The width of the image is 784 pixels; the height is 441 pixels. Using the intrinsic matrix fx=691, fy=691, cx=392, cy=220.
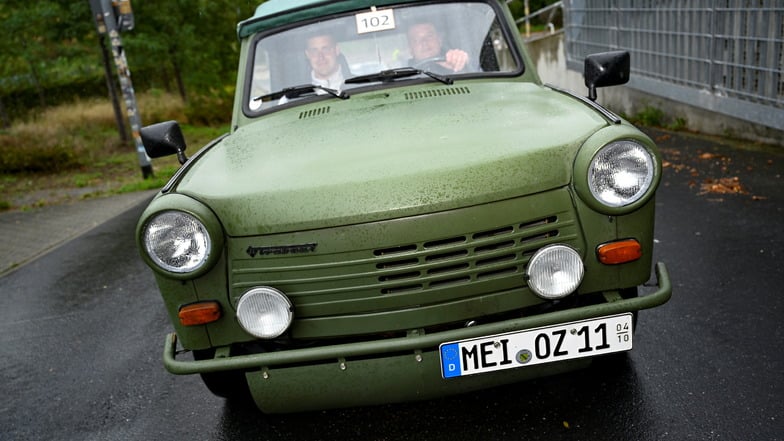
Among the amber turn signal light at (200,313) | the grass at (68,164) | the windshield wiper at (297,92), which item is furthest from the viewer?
the grass at (68,164)

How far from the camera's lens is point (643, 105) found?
31.6 ft

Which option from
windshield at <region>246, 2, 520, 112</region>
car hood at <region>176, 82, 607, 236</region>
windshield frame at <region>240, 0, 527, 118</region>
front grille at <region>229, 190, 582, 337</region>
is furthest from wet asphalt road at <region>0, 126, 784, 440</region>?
windshield at <region>246, 2, 520, 112</region>

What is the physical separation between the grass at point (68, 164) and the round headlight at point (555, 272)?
8913mm

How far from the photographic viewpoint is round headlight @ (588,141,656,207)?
2400 millimetres

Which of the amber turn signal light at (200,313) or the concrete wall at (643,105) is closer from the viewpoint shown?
the amber turn signal light at (200,313)

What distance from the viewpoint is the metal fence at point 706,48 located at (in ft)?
19.8

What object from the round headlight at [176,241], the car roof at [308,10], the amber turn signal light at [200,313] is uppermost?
the car roof at [308,10]

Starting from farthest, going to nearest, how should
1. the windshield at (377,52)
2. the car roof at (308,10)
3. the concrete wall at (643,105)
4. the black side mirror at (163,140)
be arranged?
the concrete wall at (643,105) < the car roof at (308,10) < the windshield at (377,52) < the black side mirror at (163,140)

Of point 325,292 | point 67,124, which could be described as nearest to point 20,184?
point 67,124

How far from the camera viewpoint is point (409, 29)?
3758mm

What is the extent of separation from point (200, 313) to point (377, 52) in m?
1.88

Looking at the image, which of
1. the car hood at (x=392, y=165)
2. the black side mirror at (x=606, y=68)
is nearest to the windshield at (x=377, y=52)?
the black side mirror at (x=606, y=68)

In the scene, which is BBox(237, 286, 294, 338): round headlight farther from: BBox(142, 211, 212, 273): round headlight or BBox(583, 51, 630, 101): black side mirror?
BBox(583, 51, 630, 101): black side mirror

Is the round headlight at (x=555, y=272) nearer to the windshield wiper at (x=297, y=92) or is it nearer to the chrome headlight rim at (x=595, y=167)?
the chrome headlight rim at (x=595, y=167)
